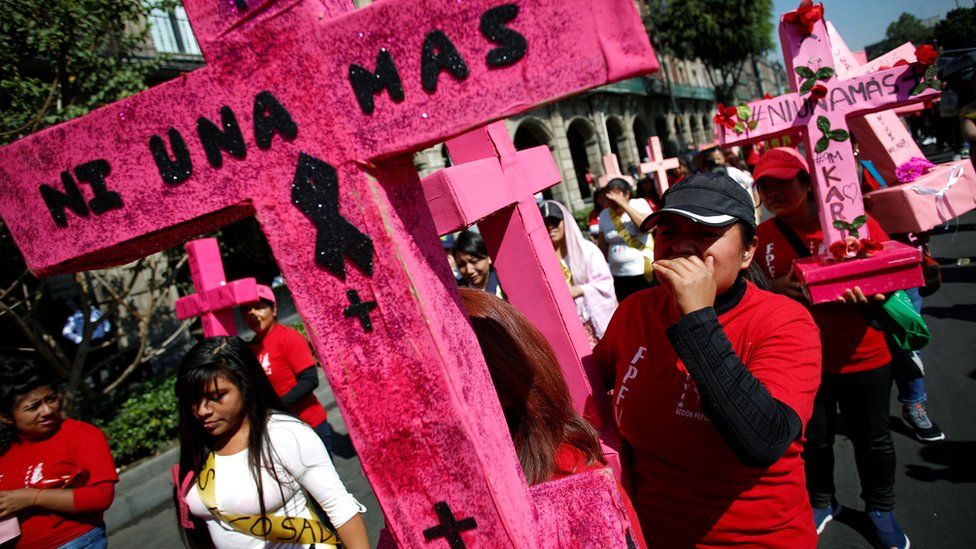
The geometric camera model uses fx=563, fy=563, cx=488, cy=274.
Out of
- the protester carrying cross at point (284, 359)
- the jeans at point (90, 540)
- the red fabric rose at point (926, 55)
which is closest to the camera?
the red fabric rose at point (926, 55)

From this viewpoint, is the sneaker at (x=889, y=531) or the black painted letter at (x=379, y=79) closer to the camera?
the black painted letter at (x=379, y=79)

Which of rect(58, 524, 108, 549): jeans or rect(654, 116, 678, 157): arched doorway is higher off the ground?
rect(654, 116, 678, 157): arched doorway

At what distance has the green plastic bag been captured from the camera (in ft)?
7.11

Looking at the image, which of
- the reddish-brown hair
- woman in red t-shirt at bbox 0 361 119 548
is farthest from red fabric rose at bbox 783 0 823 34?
woman in red t-shirt at bbox 0 361 119 548

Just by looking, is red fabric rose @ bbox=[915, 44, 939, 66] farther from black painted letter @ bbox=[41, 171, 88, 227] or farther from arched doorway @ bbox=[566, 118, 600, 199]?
arched doorway @ bbox=[566, 118, 600, 199]

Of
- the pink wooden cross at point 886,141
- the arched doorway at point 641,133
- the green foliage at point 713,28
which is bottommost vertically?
the pink wooden cross at point 886,141

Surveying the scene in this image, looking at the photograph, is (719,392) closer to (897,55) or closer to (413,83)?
(413,83)

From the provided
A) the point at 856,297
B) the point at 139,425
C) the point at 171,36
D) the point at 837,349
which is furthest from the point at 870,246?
the point at 171,36

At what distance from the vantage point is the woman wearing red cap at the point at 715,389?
112 cm

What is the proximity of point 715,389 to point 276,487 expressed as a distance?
4.55ft

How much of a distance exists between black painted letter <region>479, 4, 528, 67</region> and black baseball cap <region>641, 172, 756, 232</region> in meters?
0.70

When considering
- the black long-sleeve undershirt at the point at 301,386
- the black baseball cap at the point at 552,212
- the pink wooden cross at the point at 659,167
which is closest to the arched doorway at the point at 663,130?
the pink wooden cross at the point at 659,167

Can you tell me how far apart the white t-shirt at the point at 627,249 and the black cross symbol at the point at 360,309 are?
12.2ft

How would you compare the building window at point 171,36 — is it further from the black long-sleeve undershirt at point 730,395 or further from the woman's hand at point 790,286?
the black long-sleeve undershirt at point 730,395
